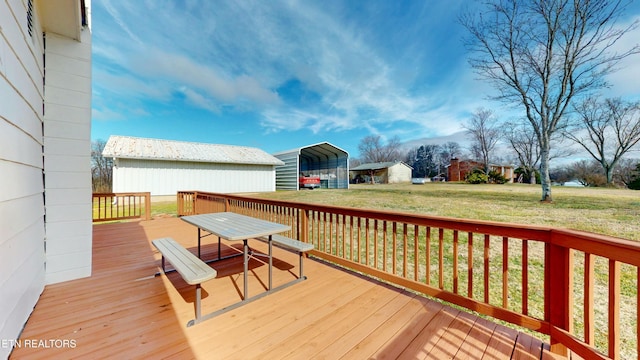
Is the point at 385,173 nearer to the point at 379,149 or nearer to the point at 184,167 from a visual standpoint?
the point at 379,149

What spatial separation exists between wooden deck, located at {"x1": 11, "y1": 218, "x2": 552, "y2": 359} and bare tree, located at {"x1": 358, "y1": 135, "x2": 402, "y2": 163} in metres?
41.3

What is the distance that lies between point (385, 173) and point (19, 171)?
33.2 metres

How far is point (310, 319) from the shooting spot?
200 centimetres

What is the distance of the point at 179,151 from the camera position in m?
13.9

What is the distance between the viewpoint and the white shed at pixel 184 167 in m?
11.8

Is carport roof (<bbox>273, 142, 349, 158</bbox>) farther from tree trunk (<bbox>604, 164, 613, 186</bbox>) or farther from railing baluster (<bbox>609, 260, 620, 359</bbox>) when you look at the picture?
tree trunk (<bbox>604, 164, 613, 186</bbox>)

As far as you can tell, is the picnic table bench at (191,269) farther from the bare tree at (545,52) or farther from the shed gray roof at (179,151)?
the bare tree at (545,52)

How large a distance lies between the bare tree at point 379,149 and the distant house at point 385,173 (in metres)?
6.97

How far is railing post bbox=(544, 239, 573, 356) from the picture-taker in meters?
1.55

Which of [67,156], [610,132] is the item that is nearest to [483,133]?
[610,132]

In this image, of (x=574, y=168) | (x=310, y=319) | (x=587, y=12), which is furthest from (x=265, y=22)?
(x=574, y=168)

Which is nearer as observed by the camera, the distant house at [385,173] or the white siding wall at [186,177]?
the white siding wall at [186,177]

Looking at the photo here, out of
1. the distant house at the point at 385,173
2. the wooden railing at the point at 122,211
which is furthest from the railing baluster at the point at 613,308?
the distant house at the point at 385,173

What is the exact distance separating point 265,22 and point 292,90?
8.29 meters
